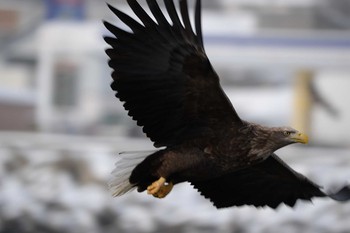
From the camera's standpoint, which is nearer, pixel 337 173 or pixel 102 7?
pixel 337 173

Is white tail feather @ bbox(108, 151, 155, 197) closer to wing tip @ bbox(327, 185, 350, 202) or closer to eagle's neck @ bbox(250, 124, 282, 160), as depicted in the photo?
eagle's neck @ bbox(250, 124, 282, 160)

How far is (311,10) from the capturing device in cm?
1073

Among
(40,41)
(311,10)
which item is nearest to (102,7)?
(40,41)

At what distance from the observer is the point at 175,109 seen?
5.89 meters

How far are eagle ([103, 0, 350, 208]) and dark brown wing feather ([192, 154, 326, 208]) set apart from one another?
50cm

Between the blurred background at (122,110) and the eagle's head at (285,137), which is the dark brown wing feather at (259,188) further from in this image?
the blurred background at (122,110)

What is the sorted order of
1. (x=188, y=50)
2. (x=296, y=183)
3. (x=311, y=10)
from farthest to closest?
(x=311, y=10)
(x=296, y=183)
(x=188, y=50)

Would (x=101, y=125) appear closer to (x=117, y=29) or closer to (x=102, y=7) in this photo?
(x=102, y=7)

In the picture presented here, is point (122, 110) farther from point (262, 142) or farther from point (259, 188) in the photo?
point (262, 142)

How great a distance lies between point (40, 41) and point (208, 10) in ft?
5.57

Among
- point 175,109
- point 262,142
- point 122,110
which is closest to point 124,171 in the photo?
point 175,109

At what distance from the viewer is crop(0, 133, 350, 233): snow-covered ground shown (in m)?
10.0

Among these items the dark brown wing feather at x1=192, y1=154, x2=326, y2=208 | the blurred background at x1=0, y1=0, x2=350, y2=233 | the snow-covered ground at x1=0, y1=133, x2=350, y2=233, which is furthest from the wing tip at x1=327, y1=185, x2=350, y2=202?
the snow-covered ground at x1=0, y1=133, x2=350, y2=233

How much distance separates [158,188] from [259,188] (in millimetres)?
915
